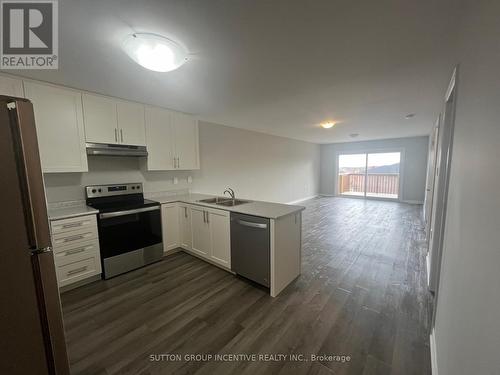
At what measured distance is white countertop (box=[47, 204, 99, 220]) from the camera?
2.26 m

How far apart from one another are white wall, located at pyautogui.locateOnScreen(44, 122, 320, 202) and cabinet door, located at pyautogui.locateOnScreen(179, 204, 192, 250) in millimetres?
752

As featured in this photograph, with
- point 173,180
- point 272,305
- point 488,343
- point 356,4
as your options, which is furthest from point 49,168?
point 488,343

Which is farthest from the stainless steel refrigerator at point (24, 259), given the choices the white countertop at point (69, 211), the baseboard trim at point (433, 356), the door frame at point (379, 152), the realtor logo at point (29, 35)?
the door frame at point (379, 152)

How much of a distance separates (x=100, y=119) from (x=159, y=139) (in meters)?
0.82

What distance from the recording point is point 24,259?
1.01 meters

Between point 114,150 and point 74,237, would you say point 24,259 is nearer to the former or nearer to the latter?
point 74,237

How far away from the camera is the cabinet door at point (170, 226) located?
3.20 m

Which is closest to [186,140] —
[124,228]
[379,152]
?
[124,228]

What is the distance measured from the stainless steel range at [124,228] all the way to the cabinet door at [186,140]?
37.6 inches

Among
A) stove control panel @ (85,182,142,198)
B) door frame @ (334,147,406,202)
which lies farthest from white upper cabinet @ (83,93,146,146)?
door frame @ (334,147,406,202)

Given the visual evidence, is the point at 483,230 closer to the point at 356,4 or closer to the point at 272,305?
the point at 356,4

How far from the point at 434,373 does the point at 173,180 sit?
13.2ft

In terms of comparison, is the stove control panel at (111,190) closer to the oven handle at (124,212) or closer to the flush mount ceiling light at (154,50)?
the oven handle at (124,212)

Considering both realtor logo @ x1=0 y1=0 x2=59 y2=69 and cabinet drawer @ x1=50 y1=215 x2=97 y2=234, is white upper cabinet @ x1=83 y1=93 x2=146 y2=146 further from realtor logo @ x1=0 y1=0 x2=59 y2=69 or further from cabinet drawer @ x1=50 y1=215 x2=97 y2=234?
cabinet drawer @ x1=50 y1=215 x2=97 y2=234
